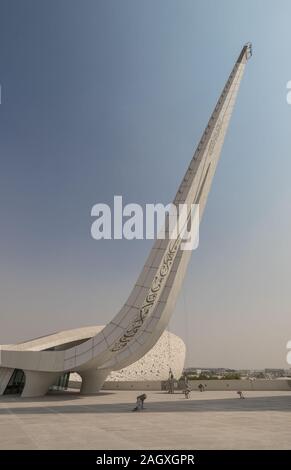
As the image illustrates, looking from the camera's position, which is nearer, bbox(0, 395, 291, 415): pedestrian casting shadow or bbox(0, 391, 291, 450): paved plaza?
bbox(0, 391, 291, 450): paved plaza

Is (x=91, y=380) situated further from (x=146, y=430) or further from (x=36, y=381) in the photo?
(x=146, y=430)

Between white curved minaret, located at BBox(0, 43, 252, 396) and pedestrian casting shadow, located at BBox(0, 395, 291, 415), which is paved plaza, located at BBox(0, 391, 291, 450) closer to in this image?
pedestrian casting shadow, located at BBox(0, 395, 291, 415)

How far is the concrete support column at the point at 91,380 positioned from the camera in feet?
83.9

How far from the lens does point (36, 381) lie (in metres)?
23.7

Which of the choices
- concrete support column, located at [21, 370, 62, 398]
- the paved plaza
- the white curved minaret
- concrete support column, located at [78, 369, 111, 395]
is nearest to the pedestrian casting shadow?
the paved plaza

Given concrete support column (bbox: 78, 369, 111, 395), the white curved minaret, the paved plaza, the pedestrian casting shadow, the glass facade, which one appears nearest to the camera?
the paved plaza

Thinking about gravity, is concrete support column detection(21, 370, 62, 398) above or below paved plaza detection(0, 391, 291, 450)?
above

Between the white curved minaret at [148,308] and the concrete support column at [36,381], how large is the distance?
0.06 m

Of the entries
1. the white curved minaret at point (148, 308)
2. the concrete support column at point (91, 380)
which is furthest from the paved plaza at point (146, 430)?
the concrete support column at point (91, 380)

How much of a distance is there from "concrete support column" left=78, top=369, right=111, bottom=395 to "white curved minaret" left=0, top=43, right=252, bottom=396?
2.24m

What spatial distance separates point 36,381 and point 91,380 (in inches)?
146

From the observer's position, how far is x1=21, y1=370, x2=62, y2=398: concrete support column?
2361 cm
